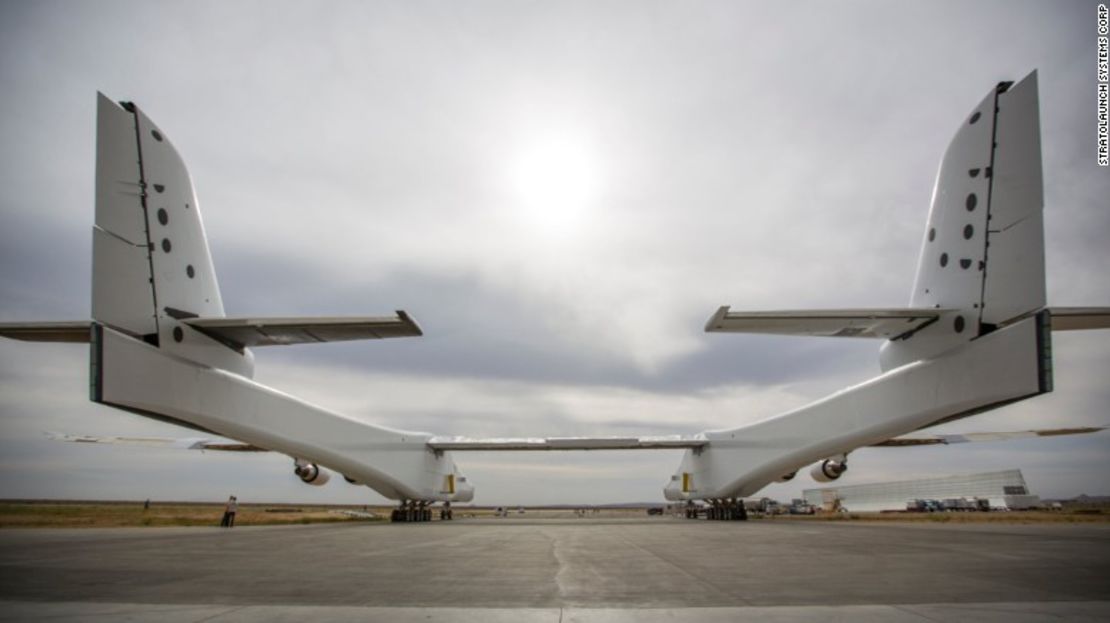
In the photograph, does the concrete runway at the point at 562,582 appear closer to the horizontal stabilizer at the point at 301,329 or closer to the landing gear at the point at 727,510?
the horizontal stabilizer at the point at 301,329

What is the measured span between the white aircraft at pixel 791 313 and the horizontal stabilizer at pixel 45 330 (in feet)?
0.10

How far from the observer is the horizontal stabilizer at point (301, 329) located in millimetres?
12383

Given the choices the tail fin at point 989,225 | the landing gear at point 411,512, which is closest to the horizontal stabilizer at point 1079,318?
the tail fin at point 989,225

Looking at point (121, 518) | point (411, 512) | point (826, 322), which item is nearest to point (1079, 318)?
point (826, 322)

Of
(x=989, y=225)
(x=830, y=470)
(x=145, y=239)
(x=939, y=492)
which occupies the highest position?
(x=145, y=239)

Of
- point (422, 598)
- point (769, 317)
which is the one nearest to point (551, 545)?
point (769, 317)

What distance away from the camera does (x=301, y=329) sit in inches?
535

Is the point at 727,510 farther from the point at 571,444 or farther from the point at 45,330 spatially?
the point at 45,330

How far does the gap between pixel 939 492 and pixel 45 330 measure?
5565cm

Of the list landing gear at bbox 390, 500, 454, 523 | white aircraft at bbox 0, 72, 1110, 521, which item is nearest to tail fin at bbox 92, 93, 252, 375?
white aircraft at bbox 0, 72, 1110, 521

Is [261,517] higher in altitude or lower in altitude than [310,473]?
lower

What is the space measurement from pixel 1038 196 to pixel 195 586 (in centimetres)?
1353

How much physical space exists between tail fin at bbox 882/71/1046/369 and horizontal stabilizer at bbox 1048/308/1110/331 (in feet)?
1.54

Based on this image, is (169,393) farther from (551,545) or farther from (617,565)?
(617,565)
